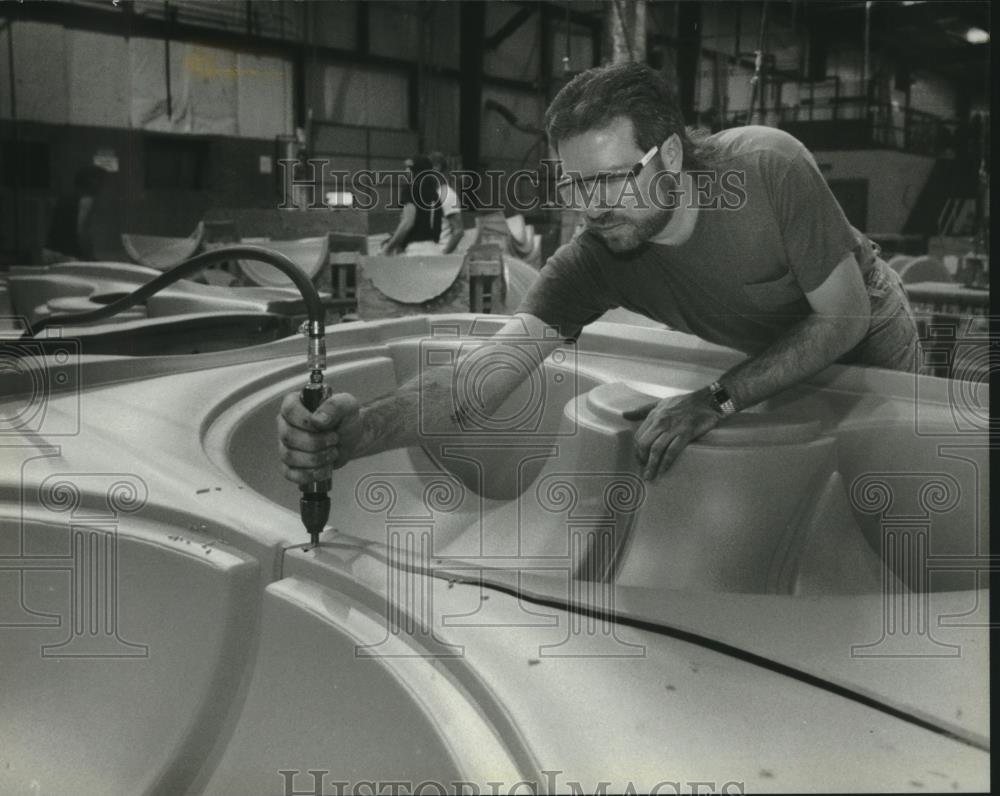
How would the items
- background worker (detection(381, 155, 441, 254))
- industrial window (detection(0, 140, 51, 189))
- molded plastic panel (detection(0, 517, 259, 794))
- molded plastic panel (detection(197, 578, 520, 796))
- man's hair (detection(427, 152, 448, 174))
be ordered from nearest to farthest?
molded plastic panel (detection(197, 578, 520, 796)) → molded plastic panel (detection(0, 517, 259, 794)) → man's hair (detection(427, 152, 448, 174)) → background worker (detection(381, 155, 441, 254)) → industrial window (detection(0, 140, 51, 189))

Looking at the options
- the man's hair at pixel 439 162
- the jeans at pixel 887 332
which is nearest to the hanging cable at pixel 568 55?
the man's hair at pixel 439 162

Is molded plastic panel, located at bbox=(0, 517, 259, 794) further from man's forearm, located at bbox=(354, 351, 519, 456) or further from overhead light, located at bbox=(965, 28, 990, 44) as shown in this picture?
overhead light, located at bbox=(965, 28, 990, 44)

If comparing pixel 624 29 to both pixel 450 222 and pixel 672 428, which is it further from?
pixel 450 222

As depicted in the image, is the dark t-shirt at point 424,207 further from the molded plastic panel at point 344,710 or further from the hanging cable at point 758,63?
the molded plastic panel at point 344,710

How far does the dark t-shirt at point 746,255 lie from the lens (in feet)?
3.51

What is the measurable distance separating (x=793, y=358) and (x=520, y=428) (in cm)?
72

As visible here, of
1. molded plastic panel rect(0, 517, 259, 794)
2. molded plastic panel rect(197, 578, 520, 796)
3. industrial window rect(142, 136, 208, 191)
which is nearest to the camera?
molded plastic panel rect(197, 578, 520, 796)

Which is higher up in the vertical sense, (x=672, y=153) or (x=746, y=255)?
(x=672, y=153)

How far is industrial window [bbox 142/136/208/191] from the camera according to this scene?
186 cm

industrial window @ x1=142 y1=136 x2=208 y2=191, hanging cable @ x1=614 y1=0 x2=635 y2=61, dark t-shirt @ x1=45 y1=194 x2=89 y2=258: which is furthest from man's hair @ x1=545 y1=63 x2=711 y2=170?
dark t-shirt @ x1=45 y1=194 x2=89 y2=258

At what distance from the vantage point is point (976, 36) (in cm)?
107

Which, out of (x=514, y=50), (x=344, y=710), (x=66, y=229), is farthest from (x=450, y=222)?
(x=344, y=710)

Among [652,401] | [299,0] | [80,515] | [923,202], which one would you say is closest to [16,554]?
[80,515]

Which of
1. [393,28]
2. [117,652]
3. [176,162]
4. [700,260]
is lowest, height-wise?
[117,652]
